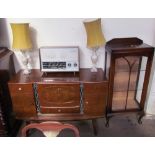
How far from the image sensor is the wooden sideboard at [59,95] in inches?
62.7

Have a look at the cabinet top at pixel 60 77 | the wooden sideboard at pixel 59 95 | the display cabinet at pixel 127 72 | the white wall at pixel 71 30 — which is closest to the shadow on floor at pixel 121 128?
the display cabinet at pixel 127 72

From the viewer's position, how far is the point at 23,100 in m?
1.65

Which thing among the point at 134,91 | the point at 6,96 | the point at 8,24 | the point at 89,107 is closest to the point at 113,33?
the point at 134,91

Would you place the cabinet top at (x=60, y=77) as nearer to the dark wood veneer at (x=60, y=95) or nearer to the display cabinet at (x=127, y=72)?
the dark wood veneer at (x=60, y=95)

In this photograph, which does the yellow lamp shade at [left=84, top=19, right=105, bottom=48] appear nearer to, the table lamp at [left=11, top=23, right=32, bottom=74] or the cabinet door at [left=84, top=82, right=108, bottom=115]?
the cabinet door at [left=84, top=82, right=108, bottom=115]

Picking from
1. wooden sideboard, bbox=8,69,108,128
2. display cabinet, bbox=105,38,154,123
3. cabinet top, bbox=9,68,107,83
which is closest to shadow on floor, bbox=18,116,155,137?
display cabinet, bbox=105,38,154,123

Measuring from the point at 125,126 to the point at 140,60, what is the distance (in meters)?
0.77

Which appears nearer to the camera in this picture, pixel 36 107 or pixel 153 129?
pixel 36 107

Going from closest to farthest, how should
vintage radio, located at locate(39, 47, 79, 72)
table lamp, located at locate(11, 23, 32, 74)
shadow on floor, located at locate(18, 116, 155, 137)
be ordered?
1. table lamp, located at locate(11, 23, 32, 74)
2. vintage radio, located at locate(39, 47, 79, 72)
3. shadow on floor, located at locate(18, 116, 155, 137)

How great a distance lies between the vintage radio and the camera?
65.3 inches

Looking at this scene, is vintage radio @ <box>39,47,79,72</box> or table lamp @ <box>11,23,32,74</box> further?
vintage radio @ <box>39,47,79,72</box>

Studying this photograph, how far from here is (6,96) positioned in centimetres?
170

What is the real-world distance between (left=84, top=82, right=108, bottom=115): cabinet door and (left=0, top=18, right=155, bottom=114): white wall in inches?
18.6

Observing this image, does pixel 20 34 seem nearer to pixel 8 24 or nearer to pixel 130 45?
pixel 8 24
